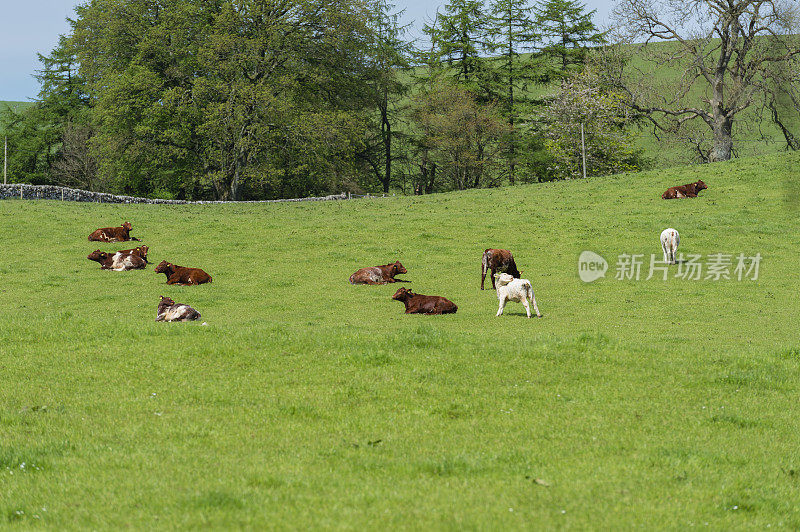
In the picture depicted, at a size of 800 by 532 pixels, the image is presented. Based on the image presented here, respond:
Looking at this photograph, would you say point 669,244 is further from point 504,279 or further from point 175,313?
point 175,313

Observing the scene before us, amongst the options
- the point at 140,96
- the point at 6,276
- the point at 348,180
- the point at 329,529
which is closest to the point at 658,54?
the point at 348,180

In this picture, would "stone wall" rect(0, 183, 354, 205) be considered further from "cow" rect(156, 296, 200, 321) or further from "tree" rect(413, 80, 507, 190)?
"tree" rect(413, 80, 507, 190)

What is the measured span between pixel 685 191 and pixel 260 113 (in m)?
34.9

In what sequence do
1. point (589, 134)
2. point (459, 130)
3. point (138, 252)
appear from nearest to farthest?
point (138, 252) < point (589, 134) < point (459, 130)

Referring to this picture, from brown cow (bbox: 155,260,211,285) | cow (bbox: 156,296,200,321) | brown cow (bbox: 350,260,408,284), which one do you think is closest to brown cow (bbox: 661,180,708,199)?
brown cow (bbox: 350,260,408,284)

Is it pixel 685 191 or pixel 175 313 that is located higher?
pixel 685 191

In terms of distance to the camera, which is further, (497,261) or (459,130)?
(459,130)

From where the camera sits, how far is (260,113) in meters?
57.8

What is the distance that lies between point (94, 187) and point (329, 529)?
73.8m

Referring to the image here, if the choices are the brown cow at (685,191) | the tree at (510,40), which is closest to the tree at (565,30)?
the tree at (510,40)

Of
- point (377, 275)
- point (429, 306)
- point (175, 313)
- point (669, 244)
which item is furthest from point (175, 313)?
point (669, 244)

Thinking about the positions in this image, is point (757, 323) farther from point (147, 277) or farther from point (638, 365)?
point (147, 277)

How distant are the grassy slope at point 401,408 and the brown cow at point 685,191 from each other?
16.0 meters

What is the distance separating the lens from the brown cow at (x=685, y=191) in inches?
1502
